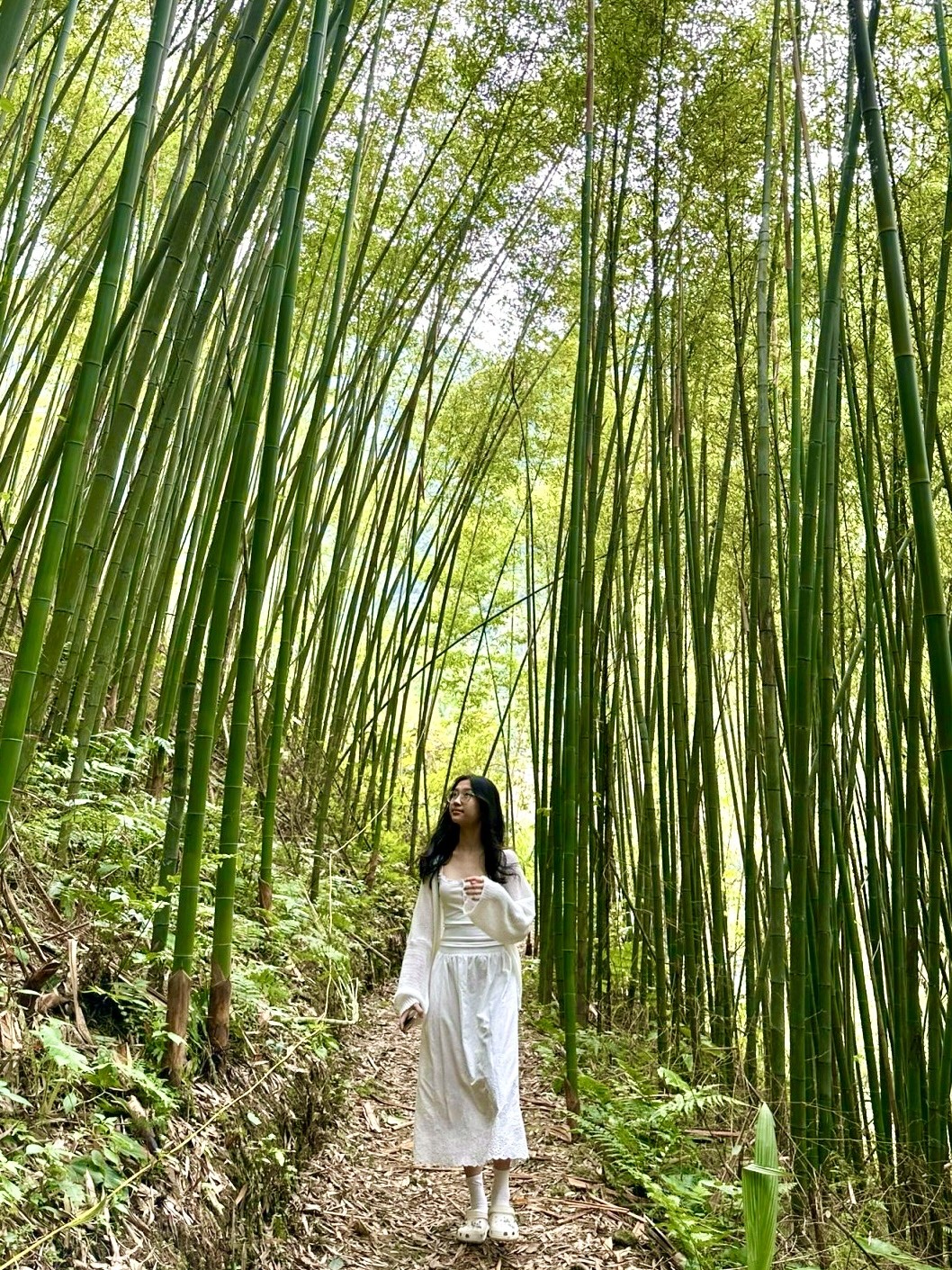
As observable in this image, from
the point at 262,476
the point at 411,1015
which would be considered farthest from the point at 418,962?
the point at 262,476

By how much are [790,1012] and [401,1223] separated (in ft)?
3.34

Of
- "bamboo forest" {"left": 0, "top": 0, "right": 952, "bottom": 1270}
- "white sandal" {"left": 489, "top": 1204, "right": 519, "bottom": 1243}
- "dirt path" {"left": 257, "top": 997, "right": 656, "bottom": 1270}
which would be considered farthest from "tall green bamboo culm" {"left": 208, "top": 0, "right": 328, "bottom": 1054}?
"white sandal" {"left": 489, "top": 1204, "right": 519, "bottom": 1243}

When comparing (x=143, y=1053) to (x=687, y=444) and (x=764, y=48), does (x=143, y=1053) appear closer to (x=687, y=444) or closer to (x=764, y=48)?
(x=687, y=444)

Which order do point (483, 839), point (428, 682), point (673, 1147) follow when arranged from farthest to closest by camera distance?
1. point (428, 682)
2. point (673, 1147)
3. point (483, 839)

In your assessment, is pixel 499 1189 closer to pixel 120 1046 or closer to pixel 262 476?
pixel 120 1046

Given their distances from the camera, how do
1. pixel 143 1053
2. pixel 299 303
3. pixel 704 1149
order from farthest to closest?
pixel 299 303
pixel 704 1149
pixel 143 1053

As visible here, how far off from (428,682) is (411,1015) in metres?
3.46

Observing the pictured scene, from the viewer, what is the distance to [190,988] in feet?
6.06

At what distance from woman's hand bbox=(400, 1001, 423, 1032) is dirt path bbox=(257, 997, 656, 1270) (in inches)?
16.6

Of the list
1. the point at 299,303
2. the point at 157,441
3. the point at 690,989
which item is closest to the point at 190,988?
the point at 157,441

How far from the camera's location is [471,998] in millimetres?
2270

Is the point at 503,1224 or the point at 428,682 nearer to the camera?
the point at 503,1224

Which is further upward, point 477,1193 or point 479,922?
point 479,922

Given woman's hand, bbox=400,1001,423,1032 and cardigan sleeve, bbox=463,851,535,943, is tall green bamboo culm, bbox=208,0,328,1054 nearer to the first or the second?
woman's hand, bbox=400,1001,423,1032
